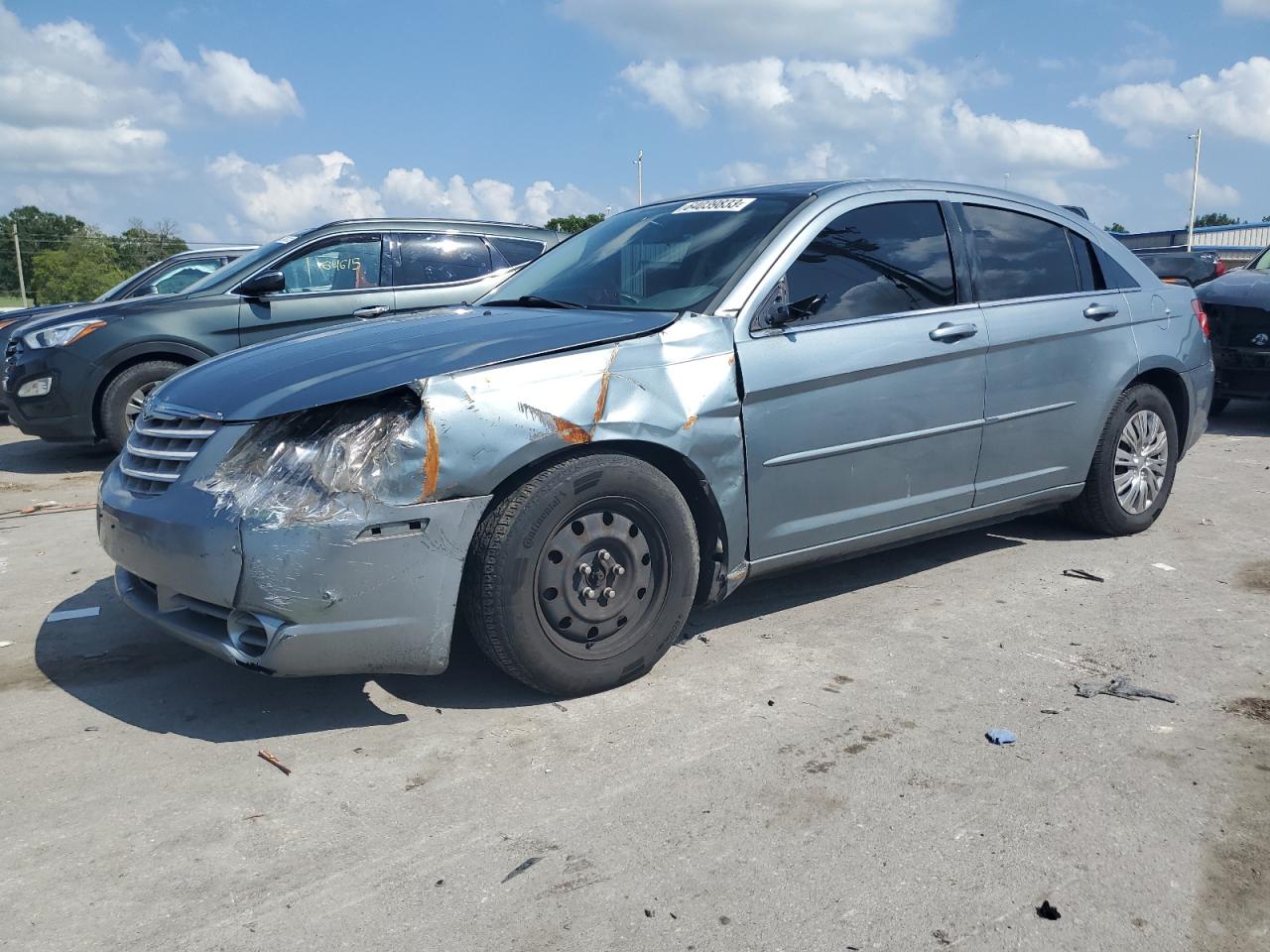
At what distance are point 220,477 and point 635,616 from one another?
139 centimetres

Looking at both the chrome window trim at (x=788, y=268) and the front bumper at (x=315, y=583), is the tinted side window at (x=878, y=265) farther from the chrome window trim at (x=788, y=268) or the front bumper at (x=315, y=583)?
the front bumper at (x=315, y=583)

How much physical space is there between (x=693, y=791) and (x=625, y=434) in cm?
115

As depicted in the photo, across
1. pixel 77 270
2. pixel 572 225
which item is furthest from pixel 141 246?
pixel 572 225

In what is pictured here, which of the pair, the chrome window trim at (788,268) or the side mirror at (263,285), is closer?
the chrome window trim at (788,268)

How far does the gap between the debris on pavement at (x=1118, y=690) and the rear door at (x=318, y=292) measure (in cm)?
601

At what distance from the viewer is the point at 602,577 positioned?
3539mm

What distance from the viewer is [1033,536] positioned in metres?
5.69

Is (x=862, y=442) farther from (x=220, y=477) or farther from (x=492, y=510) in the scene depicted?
(x=220, y=477)

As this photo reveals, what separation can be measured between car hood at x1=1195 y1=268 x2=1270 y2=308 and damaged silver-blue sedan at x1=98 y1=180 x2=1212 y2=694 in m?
4.56

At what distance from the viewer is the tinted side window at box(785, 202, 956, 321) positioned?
4141 millimetres

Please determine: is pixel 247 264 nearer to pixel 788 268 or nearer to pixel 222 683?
pixel 222 683

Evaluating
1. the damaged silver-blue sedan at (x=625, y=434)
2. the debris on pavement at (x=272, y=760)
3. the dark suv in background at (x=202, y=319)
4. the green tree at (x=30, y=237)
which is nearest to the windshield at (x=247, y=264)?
the dark suv in background at (x=202, y=319)

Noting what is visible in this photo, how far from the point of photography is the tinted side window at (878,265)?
4141mm

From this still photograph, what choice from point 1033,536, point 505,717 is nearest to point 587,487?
point 505,717
